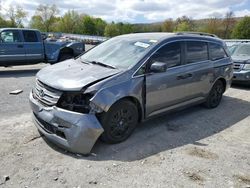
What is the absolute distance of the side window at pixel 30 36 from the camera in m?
11.7

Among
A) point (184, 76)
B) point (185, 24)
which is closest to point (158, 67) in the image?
point (184, 76)

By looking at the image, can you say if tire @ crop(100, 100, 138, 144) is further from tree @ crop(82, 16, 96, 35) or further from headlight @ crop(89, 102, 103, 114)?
tree @ crop(82, 16, 96, 35)

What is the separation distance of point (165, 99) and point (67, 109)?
6.29ft

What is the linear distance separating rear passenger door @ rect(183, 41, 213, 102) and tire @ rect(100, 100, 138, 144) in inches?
62.9

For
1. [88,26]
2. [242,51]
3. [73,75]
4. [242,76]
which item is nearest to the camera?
[73,75]

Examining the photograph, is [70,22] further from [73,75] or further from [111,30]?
[73,75]

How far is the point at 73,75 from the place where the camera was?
13.8 feet

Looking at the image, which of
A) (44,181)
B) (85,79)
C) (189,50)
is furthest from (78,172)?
(189,50)

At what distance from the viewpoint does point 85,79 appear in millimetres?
4000

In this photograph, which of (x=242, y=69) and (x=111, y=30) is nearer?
(x=242, y=69)

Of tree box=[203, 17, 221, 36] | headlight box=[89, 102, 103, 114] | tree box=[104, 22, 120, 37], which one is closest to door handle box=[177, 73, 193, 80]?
headlight box=[89, 102, 103, 114]

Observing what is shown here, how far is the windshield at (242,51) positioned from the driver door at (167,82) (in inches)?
218

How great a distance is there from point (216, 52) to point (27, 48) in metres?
8.30

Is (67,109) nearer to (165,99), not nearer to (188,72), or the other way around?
(165,99)
